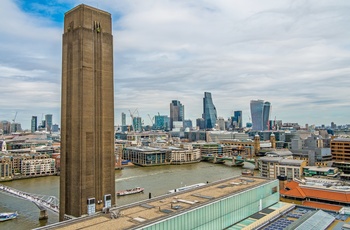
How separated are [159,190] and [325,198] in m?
19.3

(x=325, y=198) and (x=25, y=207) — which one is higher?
(x=325, y=198)

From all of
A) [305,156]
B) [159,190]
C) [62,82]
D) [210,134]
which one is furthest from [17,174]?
[210,134]

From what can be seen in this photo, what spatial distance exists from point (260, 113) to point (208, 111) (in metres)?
45.5

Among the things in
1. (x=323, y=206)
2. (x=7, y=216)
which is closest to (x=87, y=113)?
(x=7, y=216)

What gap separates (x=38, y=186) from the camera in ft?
132

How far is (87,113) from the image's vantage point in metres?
19.6

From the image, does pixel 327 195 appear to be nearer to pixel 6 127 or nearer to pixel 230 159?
pixel 230 159

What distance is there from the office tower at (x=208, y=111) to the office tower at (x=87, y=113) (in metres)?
174

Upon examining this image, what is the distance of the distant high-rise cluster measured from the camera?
154 meters

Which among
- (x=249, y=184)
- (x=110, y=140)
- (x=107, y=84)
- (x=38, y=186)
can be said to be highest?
(x=107, y=84)

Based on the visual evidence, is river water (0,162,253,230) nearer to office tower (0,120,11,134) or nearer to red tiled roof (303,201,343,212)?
red tiled roof (303,201,343,212)

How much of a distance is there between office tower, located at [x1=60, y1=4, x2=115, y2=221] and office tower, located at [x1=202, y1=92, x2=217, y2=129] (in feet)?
572

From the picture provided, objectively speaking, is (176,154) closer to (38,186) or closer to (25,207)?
(38,186)

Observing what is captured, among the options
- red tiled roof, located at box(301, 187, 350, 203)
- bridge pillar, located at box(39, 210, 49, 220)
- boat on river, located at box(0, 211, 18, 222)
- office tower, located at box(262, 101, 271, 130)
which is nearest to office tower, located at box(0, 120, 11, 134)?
office tower, located at box(262, 101, 271, 130)
